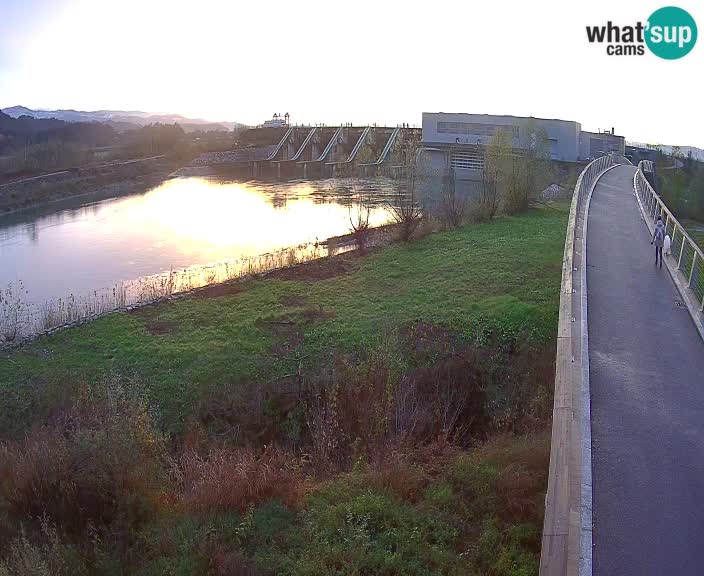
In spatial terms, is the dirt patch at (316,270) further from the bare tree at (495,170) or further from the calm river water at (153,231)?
the bare tree at (495,170)

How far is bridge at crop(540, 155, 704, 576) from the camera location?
4559mm

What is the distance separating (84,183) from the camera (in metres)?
44.0

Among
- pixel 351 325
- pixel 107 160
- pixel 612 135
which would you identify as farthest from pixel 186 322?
pixel 107 160

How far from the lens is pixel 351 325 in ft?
43.3

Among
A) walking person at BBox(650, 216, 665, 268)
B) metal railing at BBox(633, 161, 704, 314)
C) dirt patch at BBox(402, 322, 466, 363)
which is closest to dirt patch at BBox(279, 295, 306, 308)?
dirt patch at BBox(402, 322, 466, 363)

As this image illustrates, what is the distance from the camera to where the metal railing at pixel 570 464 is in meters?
4.47

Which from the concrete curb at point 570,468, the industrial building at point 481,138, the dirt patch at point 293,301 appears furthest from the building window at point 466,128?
the concrete curb at point 570,468

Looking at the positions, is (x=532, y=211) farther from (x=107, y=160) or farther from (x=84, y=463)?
(x=107, y=160)

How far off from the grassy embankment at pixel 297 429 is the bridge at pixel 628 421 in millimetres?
985

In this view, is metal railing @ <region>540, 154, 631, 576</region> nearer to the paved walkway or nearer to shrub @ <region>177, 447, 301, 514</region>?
the paved walkway

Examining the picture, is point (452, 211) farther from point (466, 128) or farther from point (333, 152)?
point (333, 152)

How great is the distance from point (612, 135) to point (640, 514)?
46.5m

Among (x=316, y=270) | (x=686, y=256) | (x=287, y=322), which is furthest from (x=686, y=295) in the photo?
(x=316, y=270)

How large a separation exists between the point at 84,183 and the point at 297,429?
4000 cm
